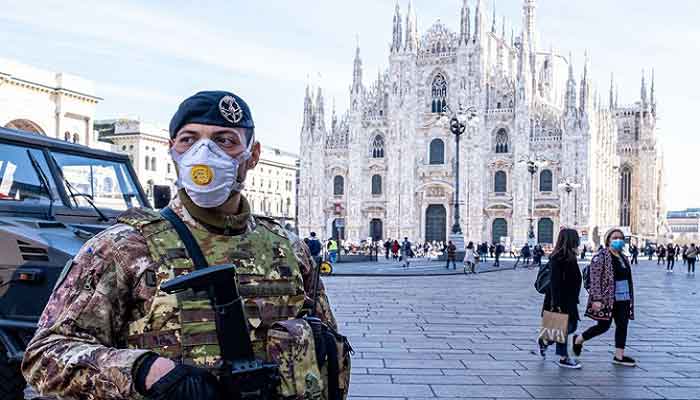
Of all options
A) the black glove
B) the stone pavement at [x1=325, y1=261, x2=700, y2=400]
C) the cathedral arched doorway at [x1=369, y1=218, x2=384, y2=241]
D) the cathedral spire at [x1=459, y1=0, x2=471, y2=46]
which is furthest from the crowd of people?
the cathedral arched doorway at [x1=369, y1=218, x2=384, y2=241]

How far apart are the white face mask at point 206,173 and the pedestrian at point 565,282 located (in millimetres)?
6279

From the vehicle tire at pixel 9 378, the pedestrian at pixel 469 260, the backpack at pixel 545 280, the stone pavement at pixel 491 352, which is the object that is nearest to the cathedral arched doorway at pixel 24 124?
the pedestrian at pixel 469 260

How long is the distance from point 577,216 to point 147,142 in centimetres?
3260

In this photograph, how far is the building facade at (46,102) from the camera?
38.9 meters

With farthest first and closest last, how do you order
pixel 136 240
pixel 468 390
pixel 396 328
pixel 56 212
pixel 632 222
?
pixel 632 222 < pixel 396 328 < pixel 468 390 < pixel 56 212 < pixel 136 240

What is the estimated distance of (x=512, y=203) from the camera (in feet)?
161

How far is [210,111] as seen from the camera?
2.14 metres

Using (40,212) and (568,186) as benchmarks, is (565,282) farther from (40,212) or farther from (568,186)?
(568,186)

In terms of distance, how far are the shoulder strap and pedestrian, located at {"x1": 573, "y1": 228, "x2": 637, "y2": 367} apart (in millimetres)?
6429

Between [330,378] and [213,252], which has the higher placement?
[213,252]

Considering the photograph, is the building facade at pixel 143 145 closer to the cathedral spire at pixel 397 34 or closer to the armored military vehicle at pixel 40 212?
the cathedral spire at pixel 397 34

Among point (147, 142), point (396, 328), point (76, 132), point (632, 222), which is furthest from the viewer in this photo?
point (632, 222)

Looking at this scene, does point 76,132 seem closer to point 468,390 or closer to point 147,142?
point 147,142

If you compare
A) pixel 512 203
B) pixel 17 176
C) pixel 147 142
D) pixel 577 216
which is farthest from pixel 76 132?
pixel 17 176
